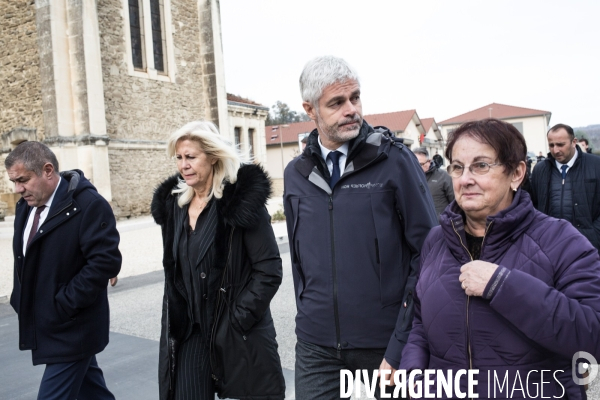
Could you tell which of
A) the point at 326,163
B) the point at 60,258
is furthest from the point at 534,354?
the point at 60,258

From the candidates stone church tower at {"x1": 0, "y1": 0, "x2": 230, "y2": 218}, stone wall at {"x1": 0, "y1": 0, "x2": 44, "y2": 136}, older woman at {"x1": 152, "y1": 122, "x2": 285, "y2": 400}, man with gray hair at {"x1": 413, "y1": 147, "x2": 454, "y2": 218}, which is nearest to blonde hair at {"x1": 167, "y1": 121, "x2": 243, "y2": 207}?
older woman at {"x1": 152, "y1": 122, "x2": 285, "y2": 400}

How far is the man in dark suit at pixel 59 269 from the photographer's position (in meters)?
3.45

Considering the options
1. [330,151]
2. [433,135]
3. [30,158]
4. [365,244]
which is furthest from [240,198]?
[433,135]

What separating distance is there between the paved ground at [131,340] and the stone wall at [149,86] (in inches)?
439

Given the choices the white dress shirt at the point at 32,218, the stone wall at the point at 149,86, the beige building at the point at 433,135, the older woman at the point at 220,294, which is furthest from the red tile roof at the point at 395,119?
the older woman at the point at 220,294

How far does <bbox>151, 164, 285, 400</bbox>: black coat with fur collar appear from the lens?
10.1ft

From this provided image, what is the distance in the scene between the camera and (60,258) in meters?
3.56

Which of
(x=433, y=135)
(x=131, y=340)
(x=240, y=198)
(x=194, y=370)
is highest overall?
(x=433, y=135)

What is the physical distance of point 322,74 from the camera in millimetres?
2738

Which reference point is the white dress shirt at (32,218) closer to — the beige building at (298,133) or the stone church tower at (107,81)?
the stone church tower at (107,81)

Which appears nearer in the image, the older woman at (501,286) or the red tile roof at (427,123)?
the older woman at (501,286)

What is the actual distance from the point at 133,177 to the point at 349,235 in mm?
21013

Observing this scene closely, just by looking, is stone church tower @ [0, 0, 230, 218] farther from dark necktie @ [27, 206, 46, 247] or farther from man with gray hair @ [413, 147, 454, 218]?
dark necktie @ [27, 206, 46, 247]

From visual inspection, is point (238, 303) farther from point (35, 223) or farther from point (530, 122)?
point (530, 122)
